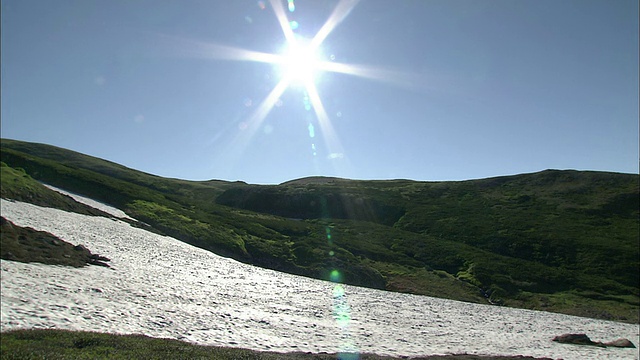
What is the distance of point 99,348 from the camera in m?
15.8

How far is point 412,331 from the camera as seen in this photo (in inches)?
1356

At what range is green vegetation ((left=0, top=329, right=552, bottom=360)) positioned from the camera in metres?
13.8

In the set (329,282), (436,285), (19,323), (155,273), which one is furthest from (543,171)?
(19,323)

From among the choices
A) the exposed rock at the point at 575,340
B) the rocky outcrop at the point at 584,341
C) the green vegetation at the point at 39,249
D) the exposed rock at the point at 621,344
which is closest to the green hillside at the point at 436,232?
the exposed rock at the point at 621,344

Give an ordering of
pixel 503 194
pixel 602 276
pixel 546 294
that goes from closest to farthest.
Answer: pixel 546 294 < pixel 602 276 < pixel 503 194

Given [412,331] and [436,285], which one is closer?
[412,331]

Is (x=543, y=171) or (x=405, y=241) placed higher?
(x=543, y=171)

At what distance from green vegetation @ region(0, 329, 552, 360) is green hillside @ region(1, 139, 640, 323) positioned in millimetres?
40449

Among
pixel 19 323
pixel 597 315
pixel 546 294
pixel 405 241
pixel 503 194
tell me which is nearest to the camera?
pixel 19 323

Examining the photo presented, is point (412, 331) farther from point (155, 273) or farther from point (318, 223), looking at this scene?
point (318, 223)

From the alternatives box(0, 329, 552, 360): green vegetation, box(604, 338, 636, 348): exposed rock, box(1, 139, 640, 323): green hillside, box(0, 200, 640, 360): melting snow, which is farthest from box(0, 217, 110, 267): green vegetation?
box(604, 338, 636, 348): exposed rock

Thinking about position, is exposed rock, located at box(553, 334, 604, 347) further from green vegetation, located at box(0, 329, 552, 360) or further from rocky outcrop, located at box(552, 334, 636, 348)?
green vegetation, located at box(0, 329, 552, 360)

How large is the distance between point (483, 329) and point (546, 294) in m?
32.7

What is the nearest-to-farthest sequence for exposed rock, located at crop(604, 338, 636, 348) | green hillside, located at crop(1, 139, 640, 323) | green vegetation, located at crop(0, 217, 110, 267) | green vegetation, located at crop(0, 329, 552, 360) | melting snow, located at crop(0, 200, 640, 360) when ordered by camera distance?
1. green vegetation, located at crop(0, 329, 552, 360)
2. melting snow, located at crop(0, 200, 640, 360)
3. green vegetation, located at crop(0, 217, 110, 267)
4. exposed rock, located at crop(604, 338, 636, 348)
5. green hillside, located at crop(1, 139, 640, 323)
